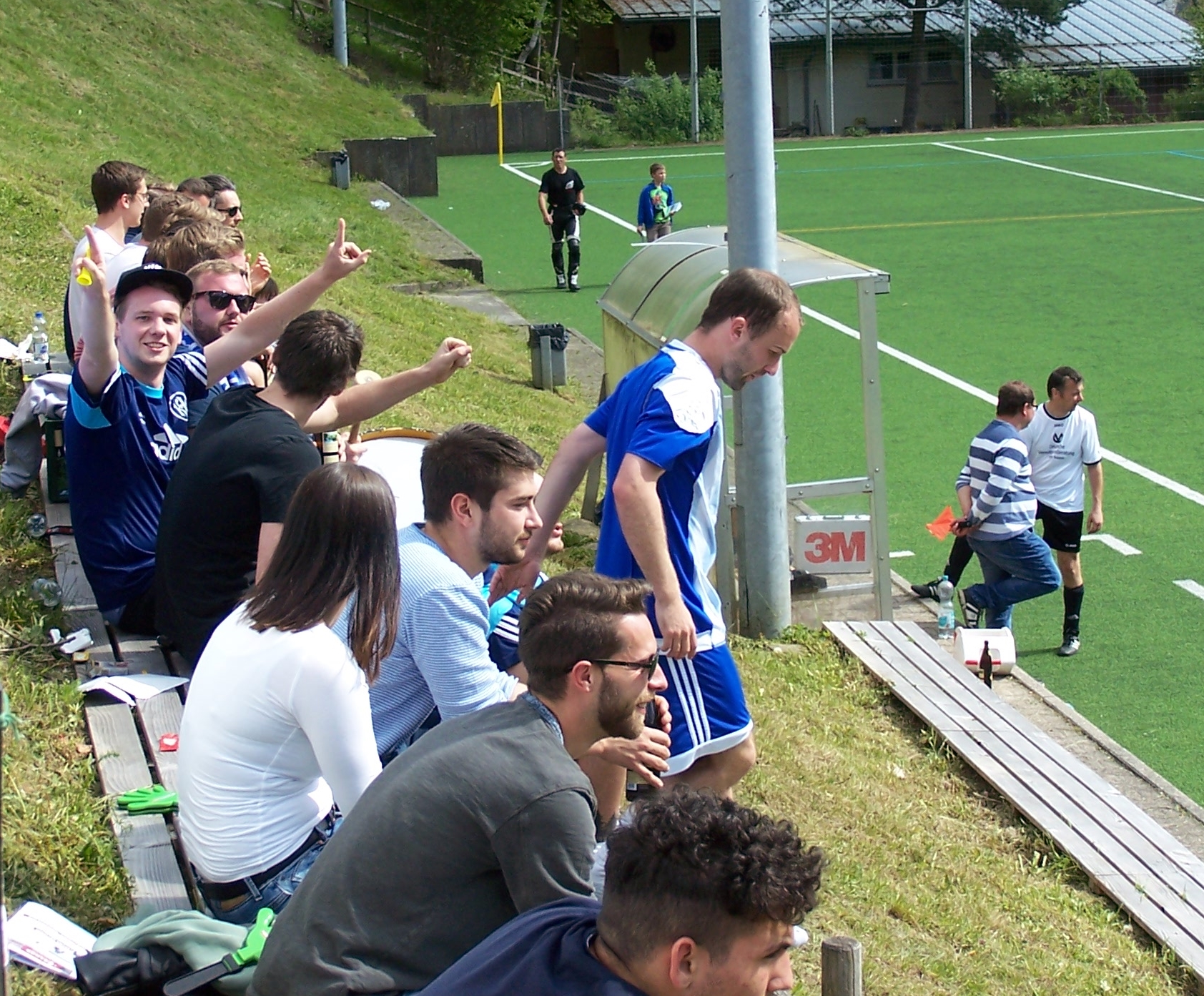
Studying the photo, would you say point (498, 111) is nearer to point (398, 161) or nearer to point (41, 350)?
point (398, 161)

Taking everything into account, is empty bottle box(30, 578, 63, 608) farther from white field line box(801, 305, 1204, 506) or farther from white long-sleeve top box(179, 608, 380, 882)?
white field line box(801, 305, 1204, 506)

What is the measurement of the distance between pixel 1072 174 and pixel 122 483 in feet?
99.6

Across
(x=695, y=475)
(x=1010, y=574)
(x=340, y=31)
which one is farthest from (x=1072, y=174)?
(x=695, y=475)

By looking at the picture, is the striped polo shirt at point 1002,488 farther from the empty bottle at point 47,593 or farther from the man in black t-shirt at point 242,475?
the empty bottle at point 47,593

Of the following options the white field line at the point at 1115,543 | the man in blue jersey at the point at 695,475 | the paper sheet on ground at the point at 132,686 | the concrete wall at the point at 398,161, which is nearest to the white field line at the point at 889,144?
the concrete wall at the point at 398,161

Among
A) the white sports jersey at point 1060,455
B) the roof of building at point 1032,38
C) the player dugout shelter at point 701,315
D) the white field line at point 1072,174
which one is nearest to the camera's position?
the player dugout shelter at point 701,315

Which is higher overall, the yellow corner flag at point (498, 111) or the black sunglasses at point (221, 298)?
the yellow corner flag at point (498, 111)

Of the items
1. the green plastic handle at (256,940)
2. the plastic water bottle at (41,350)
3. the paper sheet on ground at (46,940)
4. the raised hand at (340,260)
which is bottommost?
the paper sheet on ground at (46,940)

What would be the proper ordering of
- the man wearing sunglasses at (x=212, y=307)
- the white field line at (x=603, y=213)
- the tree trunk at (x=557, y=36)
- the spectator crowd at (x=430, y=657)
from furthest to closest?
the tree trunk at (x=557, y=36) → the white field line at (x=603, y=213) → the man wearing sunglasses at (x=212, y=307) → the spectator crowd at (x=430, y=657)

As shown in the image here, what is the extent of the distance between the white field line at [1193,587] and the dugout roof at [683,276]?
3.05m

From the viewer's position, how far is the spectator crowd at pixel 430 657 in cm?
236

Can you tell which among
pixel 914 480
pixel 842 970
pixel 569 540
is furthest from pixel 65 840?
pixel 914 480

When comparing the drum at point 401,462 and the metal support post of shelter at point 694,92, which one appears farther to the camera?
the metal support post of shelter at point 694,92

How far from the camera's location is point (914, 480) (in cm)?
1198
